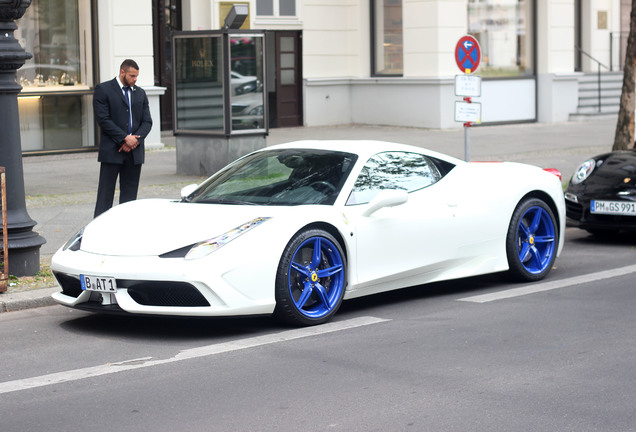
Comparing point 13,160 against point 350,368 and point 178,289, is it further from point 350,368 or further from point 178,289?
point 350,368

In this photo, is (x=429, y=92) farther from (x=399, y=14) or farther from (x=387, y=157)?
(x=387, y=157)

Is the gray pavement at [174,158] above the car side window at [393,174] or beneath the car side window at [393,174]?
beneath

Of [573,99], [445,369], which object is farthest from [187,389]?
[573,99]

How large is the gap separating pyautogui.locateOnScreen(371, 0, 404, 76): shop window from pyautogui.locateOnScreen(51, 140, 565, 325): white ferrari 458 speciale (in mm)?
17151

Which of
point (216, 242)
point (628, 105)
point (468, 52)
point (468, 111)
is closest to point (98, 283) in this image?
point (216, 242)

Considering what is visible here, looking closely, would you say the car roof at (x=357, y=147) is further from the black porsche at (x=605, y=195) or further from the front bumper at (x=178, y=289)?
the black porsche at (x=605, y=195)

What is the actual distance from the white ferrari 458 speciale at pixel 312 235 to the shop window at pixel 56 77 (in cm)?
1229

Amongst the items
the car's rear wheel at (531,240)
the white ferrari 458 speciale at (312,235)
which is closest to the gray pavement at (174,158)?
the white ferrari 458 speciale at (312,235)

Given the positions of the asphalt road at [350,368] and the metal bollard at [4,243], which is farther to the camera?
the metal bollard at [4,243]

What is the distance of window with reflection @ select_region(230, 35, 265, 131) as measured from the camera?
51.3ft

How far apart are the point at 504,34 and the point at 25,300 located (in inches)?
806

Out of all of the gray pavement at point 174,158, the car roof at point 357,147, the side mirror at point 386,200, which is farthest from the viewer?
the gray pavement at point 174,158

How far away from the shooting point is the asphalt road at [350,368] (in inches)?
196

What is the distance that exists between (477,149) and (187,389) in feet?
49.8
